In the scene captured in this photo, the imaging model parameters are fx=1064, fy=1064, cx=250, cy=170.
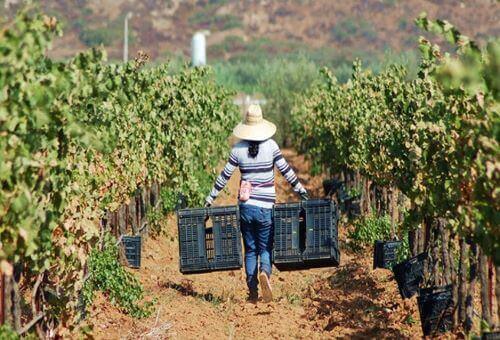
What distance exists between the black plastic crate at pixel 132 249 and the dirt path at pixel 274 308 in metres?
0.16

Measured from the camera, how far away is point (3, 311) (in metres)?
6.71

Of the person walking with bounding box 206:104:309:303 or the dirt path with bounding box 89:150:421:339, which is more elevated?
the person walking with bounding box 206:104:309:303

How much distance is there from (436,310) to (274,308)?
2.16 m

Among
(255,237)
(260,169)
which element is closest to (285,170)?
(260,169)

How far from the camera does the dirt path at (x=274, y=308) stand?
893cm

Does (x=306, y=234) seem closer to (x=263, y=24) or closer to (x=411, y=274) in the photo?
(x=411, y=274)

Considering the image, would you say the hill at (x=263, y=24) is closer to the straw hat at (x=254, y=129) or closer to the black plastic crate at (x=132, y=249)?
the black plastic crate at (x=132, y=249)

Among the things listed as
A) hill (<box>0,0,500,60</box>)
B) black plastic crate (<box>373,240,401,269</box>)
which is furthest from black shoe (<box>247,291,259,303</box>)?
hill (<box>0,0,500,60</box>)

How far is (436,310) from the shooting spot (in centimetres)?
818

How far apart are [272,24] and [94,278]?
291 ft

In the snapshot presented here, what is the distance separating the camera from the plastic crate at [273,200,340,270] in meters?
9.71

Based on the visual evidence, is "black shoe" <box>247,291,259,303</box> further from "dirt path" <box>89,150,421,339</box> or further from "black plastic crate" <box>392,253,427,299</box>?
"black plastic crate" <box>392,253,427,299</box>

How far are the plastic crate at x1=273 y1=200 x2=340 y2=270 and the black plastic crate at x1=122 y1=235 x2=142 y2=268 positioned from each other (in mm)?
2343

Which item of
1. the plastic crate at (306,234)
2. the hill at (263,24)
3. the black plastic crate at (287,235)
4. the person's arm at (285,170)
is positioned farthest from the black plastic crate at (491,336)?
the hill at (263,24)
